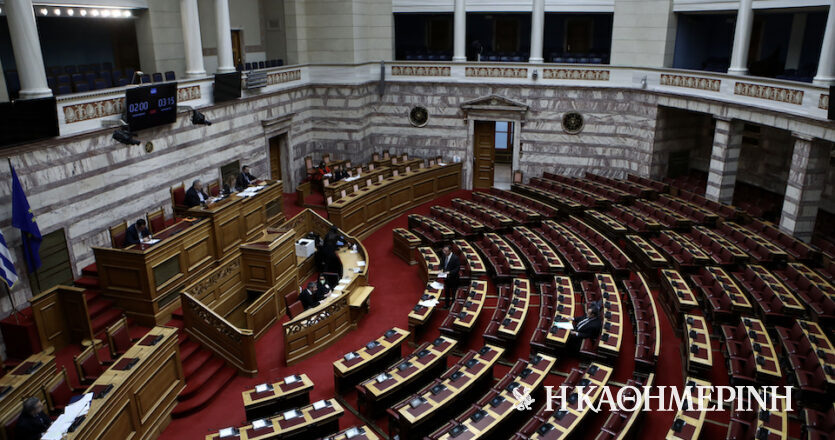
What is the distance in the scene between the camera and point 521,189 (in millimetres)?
19641

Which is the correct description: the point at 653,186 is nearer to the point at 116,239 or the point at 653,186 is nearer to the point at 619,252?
the point at 619,252

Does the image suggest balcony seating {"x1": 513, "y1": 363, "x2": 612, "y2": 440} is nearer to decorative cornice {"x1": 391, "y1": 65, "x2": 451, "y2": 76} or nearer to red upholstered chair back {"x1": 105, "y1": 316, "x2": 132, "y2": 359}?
red upholstered chair back {"x1": 105, "y1": 316, "x2": 132, "y2": 359}

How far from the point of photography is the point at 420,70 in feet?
70.2

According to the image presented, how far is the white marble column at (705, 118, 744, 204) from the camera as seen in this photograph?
16.5 meters

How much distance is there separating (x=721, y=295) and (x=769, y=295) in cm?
89

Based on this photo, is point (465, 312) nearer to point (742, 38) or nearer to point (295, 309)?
point (295, 309)

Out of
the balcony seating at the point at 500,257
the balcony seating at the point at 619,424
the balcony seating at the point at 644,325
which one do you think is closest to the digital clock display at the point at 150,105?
the balcony seating at the point at 500,257

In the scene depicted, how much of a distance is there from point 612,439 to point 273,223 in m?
10.4

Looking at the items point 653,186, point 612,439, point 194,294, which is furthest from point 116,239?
point 653,186

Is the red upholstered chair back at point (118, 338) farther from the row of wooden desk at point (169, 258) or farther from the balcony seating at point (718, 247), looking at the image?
the balcony seating at point (718, 247)

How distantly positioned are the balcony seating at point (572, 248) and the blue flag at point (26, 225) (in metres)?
11.0

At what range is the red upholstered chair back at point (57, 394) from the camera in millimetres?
8086

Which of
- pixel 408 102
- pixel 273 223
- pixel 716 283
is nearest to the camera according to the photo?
pixel 716 283

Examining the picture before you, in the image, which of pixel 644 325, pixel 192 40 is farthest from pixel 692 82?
pixel 192 40
